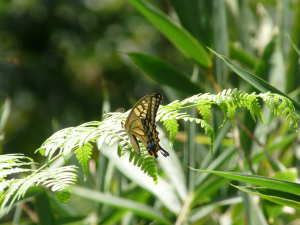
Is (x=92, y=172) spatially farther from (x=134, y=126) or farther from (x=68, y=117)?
(x=68, y=117)

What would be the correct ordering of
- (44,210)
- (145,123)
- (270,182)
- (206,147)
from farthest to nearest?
(206,147), (44,210), (145,123), (270,182)

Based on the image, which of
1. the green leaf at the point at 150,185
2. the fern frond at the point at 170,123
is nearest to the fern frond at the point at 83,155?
the fern frond at the point at 170,123

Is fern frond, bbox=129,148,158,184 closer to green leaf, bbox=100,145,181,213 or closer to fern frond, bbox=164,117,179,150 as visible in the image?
fern frond, bbox=164,117,179,150

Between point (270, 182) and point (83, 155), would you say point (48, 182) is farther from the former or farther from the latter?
point (270, 182)

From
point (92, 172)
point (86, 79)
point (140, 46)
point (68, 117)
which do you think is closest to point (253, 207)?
point (92, 172)

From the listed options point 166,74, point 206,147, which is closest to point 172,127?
point 166,74

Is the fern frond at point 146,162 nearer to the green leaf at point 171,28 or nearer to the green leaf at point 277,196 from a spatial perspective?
the green leaf at point 277,196

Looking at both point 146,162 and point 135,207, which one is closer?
point 146,162
